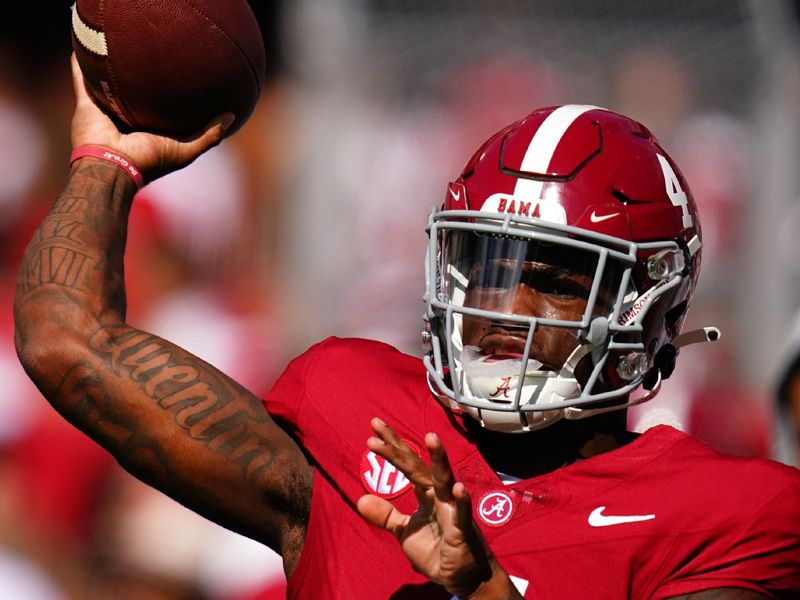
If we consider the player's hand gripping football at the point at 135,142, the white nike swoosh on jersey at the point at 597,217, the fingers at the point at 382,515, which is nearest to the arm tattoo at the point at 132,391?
the player's hand gripping football at the point at 135,142

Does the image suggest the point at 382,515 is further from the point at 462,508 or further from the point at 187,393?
the point at 187,393

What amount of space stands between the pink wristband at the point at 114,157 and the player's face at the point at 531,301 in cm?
66

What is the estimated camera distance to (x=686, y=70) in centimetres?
365

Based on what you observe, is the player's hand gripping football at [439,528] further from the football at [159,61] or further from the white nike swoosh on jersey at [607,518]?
the football at [159,61]

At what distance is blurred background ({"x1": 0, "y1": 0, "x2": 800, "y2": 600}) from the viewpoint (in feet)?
11.9

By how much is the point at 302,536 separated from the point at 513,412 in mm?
473

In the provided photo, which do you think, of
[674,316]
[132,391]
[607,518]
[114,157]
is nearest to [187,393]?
[132,391]

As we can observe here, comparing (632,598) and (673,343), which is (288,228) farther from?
(632,598)

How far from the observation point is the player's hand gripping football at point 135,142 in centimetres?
213

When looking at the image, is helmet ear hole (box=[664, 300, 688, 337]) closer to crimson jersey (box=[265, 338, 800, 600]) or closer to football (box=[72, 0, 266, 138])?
crimson jersey (box=[265, 338, 800, 600])

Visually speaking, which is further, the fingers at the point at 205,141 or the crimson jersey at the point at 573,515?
the fingers at the point at 205,141

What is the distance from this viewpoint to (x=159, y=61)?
86.0 inches

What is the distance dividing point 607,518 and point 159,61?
1.19 metres

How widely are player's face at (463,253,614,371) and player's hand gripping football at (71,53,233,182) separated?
64cm
